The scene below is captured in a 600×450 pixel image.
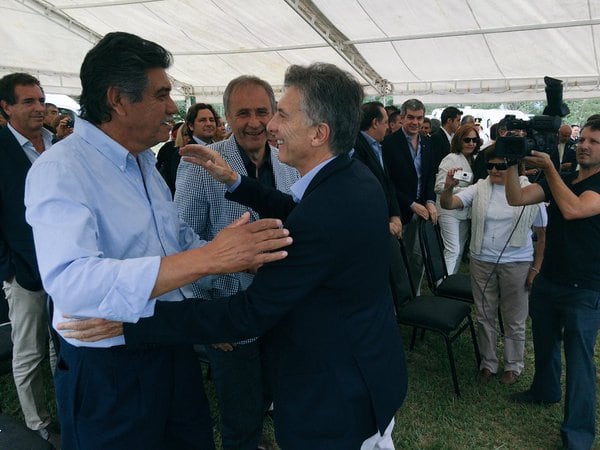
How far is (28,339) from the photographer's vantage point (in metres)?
2.32

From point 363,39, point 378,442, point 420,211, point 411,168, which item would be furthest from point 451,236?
point 363,39

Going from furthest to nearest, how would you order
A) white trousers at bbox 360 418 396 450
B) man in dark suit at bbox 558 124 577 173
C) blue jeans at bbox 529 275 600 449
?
man in dark suit at bbox 558 124 577 173, blue jeans at bbox 529 275 600 449, white trousers at bbox 360 418 396 450

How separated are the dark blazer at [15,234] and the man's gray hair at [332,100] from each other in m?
1.77

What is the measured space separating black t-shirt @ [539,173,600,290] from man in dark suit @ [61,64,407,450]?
1463 mm

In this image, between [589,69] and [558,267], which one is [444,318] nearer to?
[558,267]

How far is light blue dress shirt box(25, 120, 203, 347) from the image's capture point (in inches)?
37.7

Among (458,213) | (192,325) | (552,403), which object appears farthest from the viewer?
(458,213)

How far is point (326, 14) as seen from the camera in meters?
7.85

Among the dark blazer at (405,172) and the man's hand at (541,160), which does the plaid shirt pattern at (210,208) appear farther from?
the dark blazer at (405,172)

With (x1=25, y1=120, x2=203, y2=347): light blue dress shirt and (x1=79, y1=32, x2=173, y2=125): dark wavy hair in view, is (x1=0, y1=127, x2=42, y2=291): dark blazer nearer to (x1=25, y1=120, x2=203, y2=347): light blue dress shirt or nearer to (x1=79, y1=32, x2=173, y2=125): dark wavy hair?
(x1=25, y1=120, x2=203, y2=347): light blue dress shirt

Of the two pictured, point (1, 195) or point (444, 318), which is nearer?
point (1, 195)

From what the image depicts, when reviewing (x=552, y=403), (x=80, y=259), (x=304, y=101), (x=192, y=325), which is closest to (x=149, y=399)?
(x=192, y=325)

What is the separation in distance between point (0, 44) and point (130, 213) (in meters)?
10.9

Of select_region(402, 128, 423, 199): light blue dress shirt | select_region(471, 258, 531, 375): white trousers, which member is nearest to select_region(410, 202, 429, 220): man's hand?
select_region(402, 128, 423, 199): light blue dress shirt
